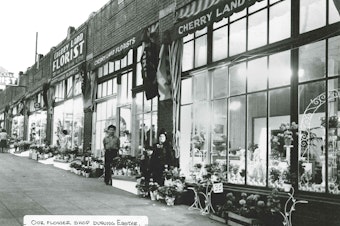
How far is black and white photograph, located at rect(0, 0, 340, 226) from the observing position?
227 inches

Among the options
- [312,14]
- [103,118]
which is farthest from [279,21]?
[103,118]

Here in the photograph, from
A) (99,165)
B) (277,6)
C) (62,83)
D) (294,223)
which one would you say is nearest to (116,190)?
(99,165)

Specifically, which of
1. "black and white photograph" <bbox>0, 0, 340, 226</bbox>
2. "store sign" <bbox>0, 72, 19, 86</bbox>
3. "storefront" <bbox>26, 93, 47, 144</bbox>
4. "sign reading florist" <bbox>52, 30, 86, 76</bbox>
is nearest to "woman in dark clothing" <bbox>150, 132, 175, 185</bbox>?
"black and white photograph" <bbox>0, 0, 340, 226</bbox>

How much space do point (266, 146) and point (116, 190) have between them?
4200mm

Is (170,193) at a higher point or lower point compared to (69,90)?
lower

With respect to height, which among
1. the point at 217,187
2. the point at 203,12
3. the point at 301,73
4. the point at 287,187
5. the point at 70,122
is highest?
the point at 203,12

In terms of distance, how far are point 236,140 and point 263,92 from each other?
3.54 ft

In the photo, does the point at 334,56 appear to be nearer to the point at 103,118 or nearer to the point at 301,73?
the point at 301,73

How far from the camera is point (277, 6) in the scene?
6.68 metres

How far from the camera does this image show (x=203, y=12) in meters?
7.47

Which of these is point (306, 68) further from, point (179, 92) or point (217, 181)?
point (179, 92)

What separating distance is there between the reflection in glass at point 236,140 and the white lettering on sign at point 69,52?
30.3ft

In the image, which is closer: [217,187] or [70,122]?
[217,187]

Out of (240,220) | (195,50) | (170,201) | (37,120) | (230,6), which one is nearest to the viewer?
(240,220)
